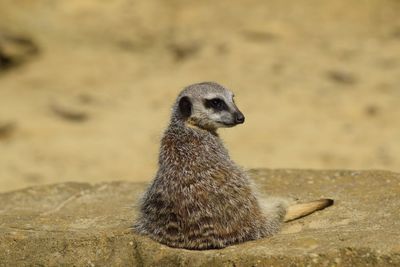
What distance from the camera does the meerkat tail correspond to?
4527mm

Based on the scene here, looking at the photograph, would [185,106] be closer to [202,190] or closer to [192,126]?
[192,126]

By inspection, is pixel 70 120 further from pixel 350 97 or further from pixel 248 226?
pixel 248 226

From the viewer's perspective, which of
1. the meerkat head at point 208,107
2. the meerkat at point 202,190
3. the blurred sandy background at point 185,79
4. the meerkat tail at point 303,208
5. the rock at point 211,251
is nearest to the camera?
the rock at point 211,251

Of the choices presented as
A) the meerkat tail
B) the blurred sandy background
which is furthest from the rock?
the blurred sandy background

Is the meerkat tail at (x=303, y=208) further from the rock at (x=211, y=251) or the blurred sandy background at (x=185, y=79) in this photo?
the blurred sandy background at (x=185, y=79)

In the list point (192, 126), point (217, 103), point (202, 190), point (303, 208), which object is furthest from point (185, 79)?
point (202, 190)

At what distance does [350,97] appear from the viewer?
9953 mm

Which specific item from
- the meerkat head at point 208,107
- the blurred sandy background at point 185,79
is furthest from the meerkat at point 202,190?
the blurred sandy background at point 185,79

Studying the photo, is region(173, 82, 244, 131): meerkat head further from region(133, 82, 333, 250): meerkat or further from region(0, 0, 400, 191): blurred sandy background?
region(0, 0, 400, 191): blurred sandy background

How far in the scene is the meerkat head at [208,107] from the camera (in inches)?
168

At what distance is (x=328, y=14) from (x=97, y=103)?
10.8ft

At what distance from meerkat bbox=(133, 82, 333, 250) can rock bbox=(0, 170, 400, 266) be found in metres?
0.07

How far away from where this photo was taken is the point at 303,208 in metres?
4.57

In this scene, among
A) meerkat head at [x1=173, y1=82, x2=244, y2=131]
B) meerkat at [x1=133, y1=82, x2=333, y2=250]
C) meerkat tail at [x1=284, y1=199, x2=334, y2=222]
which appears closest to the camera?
meerkat at [x1=133, y1=82, x2=333, y2=250]
